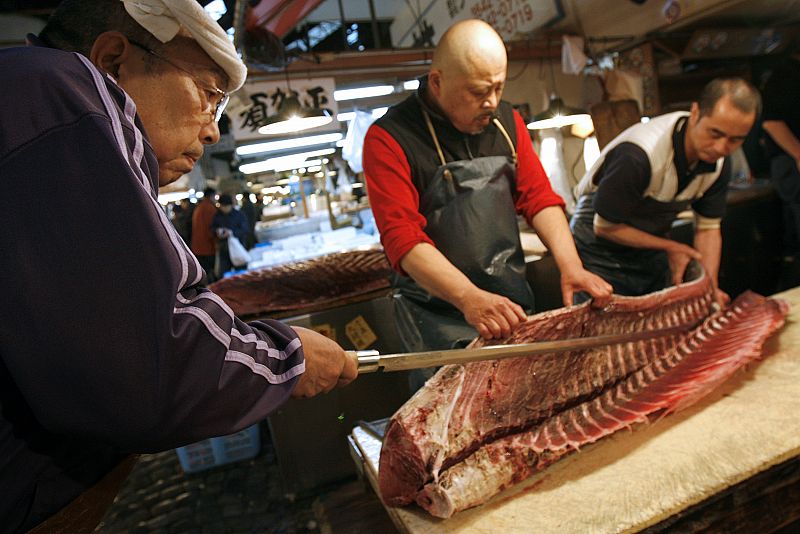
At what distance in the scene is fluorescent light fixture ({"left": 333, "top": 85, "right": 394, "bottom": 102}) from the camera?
8500 millimetres

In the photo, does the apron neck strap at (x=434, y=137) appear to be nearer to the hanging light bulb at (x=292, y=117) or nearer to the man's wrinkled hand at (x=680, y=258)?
the man's wrinkled hand at (x=680, y=258)

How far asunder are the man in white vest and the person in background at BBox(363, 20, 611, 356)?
910 mm

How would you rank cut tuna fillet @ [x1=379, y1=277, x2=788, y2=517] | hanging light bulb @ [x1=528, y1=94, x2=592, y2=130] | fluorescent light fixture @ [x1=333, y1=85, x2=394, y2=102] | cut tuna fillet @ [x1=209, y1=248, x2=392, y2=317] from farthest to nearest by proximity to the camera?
fluorescent light fixture @ [x1=333, y1=85, x2=394, y2=102], hanging light bulb @ [x1=528, y1=94, x2=592, y2=130], cut tuna fillet @ [x1=209, y1=248, x2=392, y2=317], cut tuna fillet @ [x1=379, y1=277, x2=788, y2=517]

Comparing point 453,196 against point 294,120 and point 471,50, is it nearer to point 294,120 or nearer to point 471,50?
point 471,50

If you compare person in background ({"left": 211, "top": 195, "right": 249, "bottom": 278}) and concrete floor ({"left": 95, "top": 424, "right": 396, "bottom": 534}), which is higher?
person in background ({"left": 211, "top": 195, "right": 249, "bottom": 278})

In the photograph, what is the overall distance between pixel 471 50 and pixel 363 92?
21.8 ft

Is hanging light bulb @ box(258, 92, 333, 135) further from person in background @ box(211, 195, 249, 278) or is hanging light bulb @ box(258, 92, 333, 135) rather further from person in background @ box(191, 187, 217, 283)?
person in background @ box(191, 187, 217, 283)

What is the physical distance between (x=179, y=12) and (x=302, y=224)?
1277cm

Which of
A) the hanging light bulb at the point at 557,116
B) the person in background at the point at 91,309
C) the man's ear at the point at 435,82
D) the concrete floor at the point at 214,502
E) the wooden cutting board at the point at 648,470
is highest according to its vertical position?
the hanging light bulb at the point at 557,116

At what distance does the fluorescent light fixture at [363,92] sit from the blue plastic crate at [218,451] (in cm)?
587

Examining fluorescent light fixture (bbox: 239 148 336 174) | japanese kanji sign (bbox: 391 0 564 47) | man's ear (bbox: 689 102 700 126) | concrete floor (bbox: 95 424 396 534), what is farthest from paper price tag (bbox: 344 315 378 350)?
fluorescent light fixture (bbox: 239 148 336 174)

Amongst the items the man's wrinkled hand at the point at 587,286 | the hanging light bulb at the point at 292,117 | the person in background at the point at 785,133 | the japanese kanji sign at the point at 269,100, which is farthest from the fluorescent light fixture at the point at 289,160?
the man's wrinkled hand at the point at 587,286

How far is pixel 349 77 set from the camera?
809 cm

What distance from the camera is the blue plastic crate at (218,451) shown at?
4395 mm
